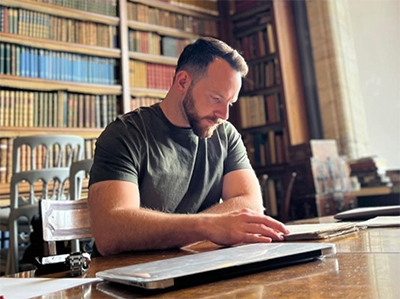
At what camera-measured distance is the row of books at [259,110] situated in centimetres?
378

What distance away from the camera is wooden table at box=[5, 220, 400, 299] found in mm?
428

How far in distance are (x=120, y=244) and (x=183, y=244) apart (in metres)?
0.16

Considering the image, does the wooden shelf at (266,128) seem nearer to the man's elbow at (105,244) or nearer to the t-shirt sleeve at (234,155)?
the t-shirt sleeve at (234,155)

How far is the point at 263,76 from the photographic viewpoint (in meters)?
3.89

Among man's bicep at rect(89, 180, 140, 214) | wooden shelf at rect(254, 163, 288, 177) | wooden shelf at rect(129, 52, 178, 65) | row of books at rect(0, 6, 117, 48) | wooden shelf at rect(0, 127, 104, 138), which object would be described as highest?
row of books at rect(0, 6, 117, 48)

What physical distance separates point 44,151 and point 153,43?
4.68 ft

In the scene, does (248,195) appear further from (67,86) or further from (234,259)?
(67,86)

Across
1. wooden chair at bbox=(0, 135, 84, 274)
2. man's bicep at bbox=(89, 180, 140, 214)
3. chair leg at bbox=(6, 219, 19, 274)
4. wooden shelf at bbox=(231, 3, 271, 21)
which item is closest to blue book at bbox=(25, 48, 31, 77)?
wooden chair at bbox=(0, 135, 84, 274)

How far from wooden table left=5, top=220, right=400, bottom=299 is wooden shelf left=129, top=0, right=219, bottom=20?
135 inches

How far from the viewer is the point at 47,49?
3189 mm

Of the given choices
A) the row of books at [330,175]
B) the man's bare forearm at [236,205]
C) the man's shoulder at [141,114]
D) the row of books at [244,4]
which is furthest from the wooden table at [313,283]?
the row of books at [244,4]

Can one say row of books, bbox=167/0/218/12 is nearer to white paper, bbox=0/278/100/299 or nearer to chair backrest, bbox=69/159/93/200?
chair backrest, bbox=69/159/93/200

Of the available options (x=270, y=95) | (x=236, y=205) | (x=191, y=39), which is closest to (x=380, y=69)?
(x=270, y=95)

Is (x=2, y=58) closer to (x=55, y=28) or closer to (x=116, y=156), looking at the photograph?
(x=55, y=28)
